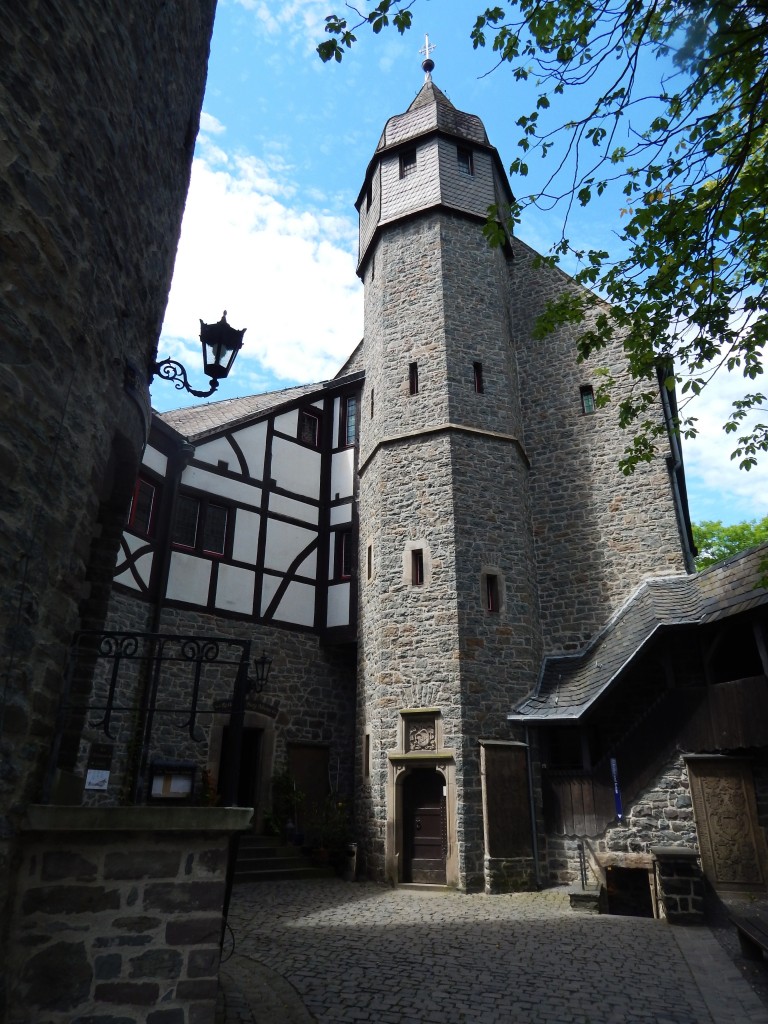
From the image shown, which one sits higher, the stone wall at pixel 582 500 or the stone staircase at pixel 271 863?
the stone wall at pixel 582 500

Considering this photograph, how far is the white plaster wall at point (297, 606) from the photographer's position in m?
12.2

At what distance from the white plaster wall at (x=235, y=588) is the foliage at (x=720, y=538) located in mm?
15563

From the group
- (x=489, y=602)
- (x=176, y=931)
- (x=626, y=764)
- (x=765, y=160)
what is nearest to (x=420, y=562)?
(x=489, y=602)

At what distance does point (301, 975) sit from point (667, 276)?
5.70 meters

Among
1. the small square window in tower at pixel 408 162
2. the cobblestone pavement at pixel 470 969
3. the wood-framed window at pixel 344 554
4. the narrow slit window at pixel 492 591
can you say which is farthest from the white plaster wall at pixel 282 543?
the small square window in tower at pixel 408 162

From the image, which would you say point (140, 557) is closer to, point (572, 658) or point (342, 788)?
point (342, 788)

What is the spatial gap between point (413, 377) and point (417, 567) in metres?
3.64

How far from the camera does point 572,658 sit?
11375 mm

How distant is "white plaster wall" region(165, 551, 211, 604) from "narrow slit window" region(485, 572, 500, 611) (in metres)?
4.56

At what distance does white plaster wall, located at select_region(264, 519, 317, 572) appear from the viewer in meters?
12.4

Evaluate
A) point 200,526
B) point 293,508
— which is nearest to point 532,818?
point 293,508

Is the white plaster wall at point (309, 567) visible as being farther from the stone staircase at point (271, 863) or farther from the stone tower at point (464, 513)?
the stone staircase at point (271, 863)

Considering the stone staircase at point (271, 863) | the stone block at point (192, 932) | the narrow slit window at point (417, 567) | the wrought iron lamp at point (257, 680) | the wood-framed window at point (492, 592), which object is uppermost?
the narrow slit window at point (417, 567)

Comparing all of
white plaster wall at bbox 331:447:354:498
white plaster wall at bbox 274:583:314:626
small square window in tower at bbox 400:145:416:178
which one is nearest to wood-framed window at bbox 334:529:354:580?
white plaster wall at bbox 274:583:314:626
